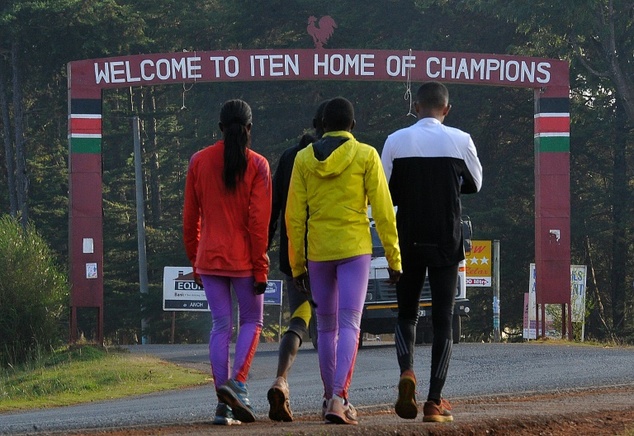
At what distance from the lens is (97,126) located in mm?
26281

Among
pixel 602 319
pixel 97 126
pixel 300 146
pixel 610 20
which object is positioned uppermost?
pixel 610 20

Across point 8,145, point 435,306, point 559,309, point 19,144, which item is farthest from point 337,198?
point 8,145

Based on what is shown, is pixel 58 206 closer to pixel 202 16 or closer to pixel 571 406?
pixel 202 16

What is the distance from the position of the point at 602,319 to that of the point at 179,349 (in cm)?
2467

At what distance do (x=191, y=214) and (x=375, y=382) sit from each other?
6279 millimetres

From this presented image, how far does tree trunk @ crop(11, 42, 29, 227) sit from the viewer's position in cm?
4988

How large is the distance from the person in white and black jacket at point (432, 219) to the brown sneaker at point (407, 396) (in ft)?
0.11

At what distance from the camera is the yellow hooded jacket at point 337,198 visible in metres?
8.53

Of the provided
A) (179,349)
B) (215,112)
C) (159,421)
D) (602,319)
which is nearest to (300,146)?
(159,421)

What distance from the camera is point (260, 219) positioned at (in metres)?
8.98

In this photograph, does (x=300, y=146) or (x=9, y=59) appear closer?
(x=300, y=146)

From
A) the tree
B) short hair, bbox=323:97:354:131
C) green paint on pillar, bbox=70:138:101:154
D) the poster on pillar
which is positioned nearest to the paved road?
short hair, bbox=323:97:354:131

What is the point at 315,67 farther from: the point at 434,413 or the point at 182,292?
the point at 434,413

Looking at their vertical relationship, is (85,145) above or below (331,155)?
above
